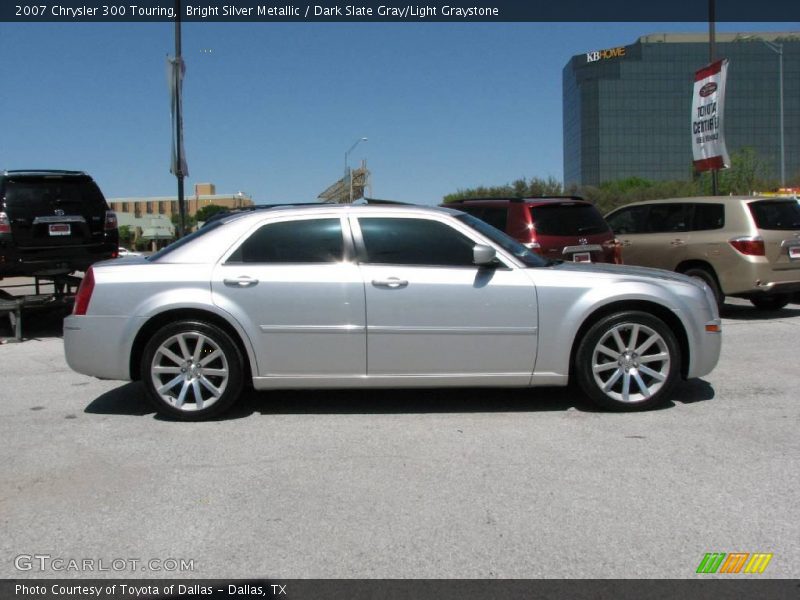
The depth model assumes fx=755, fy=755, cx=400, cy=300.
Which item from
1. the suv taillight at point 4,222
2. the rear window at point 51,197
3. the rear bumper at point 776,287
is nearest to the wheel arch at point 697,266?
the rear bumper at point 776,287

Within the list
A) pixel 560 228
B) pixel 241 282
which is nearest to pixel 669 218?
pixel 560 228

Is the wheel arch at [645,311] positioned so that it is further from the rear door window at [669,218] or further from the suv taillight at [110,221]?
the suv taillight at [110,221]

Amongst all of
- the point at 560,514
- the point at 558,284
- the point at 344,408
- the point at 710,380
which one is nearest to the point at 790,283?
the point at 710,380

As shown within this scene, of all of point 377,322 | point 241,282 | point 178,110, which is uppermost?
point 178,110

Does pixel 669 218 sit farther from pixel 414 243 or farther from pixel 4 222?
pixel 4 222

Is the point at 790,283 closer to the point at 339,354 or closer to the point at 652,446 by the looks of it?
the point at 652,446

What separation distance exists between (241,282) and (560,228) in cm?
525

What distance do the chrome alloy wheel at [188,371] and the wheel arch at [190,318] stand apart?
0.14 metres

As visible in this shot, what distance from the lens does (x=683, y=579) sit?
3186 millimetres

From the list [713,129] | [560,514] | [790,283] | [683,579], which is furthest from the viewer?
[713,129]

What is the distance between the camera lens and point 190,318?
5.64 meters

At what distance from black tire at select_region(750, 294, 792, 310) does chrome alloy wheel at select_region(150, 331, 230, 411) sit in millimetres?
9016

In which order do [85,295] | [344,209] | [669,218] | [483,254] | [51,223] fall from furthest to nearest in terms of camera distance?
[669,218] → [51,223] → [344,209] → [85,295] → [483,254]

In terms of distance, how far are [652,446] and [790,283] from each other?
6.74 meters
